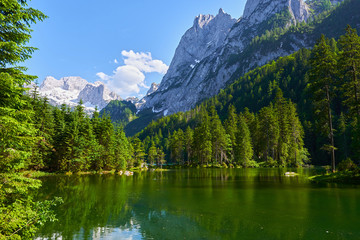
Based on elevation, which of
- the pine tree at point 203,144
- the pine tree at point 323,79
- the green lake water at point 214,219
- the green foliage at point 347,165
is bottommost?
the green lake water at point 214,219

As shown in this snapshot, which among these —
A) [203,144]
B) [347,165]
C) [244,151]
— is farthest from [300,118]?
[347,165]

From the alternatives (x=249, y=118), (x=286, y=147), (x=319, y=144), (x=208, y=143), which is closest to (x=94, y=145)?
(x=208, y=143)

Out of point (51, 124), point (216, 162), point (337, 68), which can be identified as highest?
point (337, 68)

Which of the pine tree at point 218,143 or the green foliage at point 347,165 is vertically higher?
the pine tree at point 218,143

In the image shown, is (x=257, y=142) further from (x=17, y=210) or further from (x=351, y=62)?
(x=17, y=210)

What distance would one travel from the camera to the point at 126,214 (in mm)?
17234

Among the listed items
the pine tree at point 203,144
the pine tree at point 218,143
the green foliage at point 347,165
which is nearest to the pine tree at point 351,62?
the green foliage at point 347,165

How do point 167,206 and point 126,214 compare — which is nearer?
point 126,214

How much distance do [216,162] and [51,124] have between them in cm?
6218

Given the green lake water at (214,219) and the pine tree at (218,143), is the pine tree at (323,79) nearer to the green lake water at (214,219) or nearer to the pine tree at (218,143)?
the green lake water at (214,219)

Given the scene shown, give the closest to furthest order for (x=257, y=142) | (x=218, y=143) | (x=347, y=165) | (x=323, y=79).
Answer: (x=347, y=165)
(x=323, y=79)
(x=218, y=143)
(x=257, y=142)

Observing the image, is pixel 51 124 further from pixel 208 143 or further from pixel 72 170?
pixel 208 143

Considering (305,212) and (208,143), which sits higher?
(208,143)

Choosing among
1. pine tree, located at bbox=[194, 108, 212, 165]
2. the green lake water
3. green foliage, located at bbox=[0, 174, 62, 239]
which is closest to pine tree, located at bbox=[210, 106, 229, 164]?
pine tree, located at bbox=[194, 108, 212, 165]
